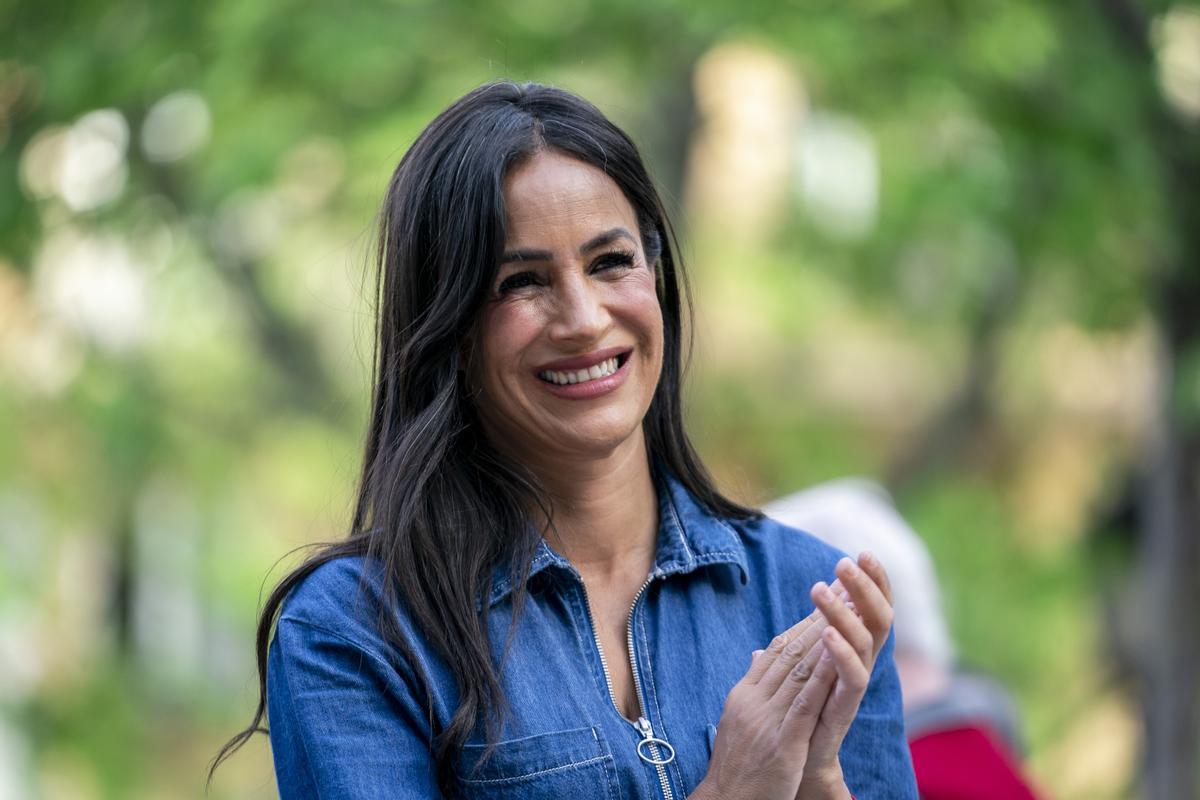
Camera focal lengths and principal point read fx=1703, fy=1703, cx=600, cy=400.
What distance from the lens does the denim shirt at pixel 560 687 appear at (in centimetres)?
198

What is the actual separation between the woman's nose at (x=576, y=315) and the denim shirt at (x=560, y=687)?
27 cm

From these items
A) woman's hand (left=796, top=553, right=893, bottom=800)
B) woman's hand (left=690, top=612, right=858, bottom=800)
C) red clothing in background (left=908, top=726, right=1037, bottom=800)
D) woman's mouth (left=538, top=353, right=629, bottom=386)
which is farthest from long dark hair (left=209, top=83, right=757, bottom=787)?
red clothing in background (left=908, top=726, right=1037, bottom=800)

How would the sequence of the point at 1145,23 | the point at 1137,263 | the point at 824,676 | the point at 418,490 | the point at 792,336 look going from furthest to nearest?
the point at 792,336, the point at 1137,263, the point at 1145,23, the point at 418,490, the point at 824,676

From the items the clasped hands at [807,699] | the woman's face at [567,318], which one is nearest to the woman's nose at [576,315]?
the woman's face at [567,318]

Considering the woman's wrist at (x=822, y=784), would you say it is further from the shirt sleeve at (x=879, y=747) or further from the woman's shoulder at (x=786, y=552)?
the woman's shoulder at (x=786, y=552)

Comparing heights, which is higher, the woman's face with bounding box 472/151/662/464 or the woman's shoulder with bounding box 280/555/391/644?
the woman's face with bounding box 472/151/662/464

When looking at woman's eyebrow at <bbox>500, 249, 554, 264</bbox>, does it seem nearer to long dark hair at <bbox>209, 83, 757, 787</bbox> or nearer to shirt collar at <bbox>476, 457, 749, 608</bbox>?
long dark hair at <bbox>209, 83, 757, 787</bbox>

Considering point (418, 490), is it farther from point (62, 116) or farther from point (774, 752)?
point (62, 116)

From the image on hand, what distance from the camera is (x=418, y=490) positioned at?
212 centimetres

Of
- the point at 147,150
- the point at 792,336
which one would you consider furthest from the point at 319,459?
the point at 147,150

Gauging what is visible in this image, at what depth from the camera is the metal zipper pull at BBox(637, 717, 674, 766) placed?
206cm

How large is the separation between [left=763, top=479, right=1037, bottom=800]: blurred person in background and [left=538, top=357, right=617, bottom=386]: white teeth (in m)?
1.00

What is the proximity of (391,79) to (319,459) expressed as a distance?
3.89m

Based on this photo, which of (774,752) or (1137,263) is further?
(1137,263)
